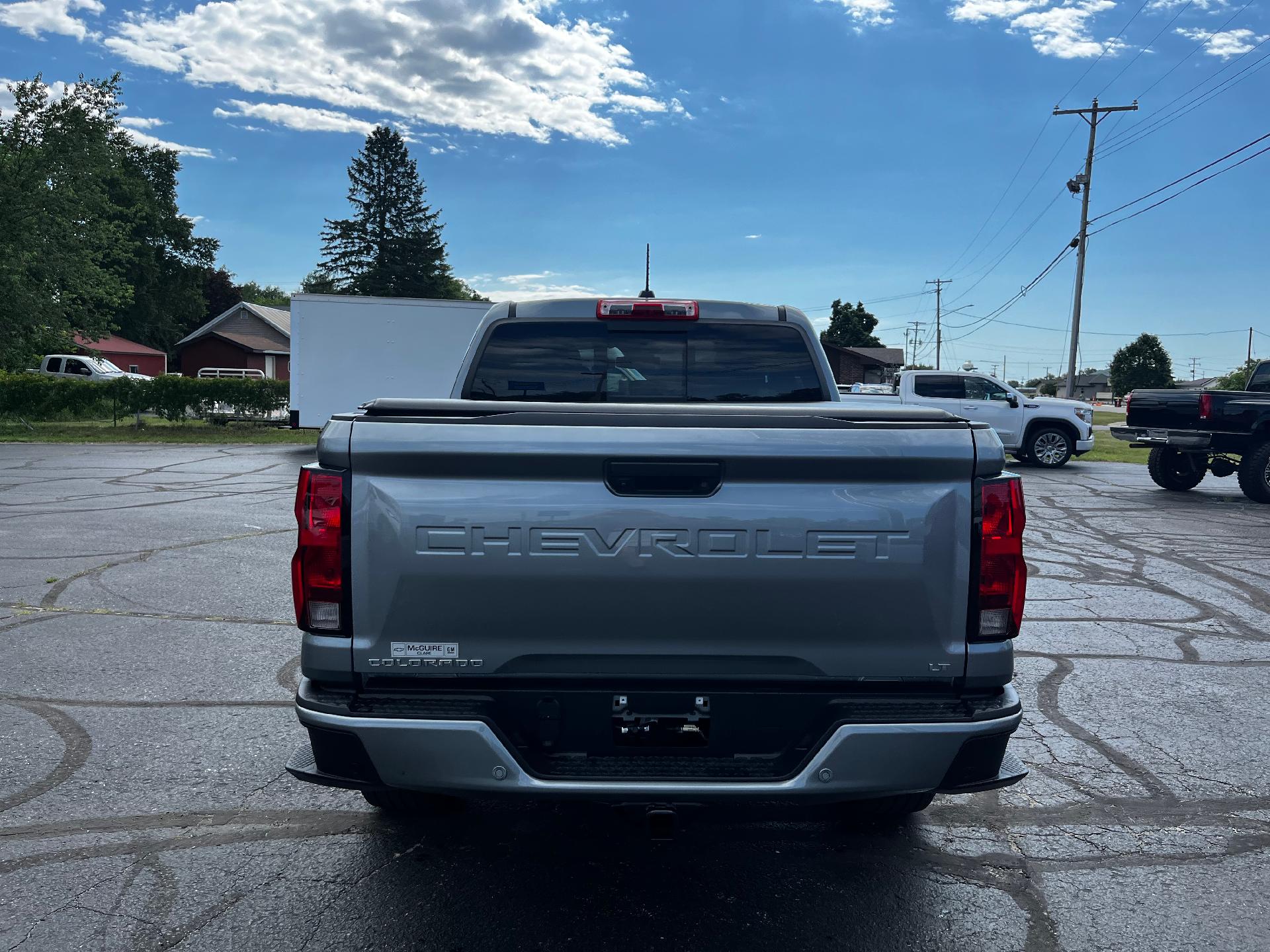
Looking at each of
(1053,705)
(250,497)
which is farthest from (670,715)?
(250,497)

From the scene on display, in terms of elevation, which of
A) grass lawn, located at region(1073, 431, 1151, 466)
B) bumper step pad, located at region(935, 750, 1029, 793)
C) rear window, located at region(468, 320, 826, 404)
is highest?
rear window, located at region(468, 320, 826, 404)

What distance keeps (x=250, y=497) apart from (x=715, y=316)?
10441 millimetres

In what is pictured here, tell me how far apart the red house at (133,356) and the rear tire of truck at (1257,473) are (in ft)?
182

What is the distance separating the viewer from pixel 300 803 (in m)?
3.89

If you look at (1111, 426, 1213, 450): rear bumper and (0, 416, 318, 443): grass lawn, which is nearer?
(1111, 426, 1213, 450): rear bumper

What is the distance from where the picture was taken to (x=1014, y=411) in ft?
65.3

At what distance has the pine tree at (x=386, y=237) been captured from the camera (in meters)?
69.5

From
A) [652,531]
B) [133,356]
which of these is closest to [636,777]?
[652,531]

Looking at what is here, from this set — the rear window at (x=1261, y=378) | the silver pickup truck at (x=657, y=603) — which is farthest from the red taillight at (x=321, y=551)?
the rear window at (x=1261, y=378)

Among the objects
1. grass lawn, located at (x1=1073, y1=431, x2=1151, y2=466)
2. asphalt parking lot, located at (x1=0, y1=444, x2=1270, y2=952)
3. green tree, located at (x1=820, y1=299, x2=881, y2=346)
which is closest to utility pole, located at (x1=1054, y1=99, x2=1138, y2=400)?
grass lawn, located at (x1=1073, y1=431, x2=1151, y2=466)

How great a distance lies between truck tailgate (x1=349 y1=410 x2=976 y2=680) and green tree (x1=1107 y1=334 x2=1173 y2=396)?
12157cm

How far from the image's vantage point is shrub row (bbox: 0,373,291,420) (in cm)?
2680

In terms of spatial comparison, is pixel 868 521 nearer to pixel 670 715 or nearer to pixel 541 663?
pixel 670 715

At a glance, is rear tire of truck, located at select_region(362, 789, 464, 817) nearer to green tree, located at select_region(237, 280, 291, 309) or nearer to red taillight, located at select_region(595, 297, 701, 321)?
red taillight, located at select_region(595, 297, 701, 321)
